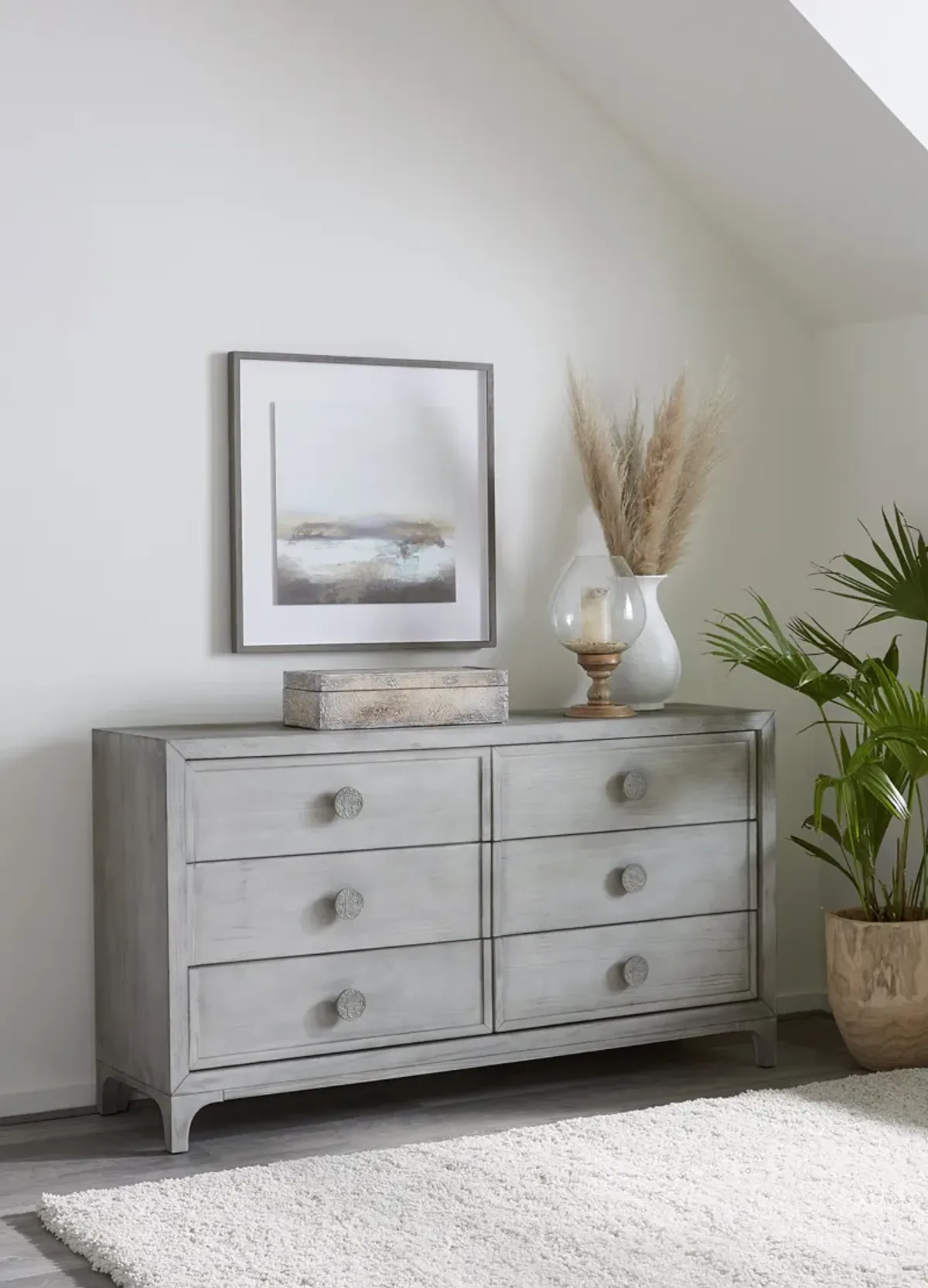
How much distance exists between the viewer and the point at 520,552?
3.78 m

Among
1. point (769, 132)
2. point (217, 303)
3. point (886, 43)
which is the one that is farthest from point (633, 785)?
point (886, 43)

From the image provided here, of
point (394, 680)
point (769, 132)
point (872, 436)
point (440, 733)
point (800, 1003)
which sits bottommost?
point (800, 1003)

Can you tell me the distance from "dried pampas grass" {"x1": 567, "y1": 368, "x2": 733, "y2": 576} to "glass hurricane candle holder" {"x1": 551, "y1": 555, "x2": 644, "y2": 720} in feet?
0.64

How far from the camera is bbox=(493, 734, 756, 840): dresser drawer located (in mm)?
3279

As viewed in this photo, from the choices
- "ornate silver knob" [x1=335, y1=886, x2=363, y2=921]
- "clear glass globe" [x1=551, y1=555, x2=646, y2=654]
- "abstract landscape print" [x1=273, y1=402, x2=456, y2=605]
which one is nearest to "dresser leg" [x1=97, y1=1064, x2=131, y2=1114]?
"ornate silver knob" [x1=335, y1=886, x2=363, y2=921]

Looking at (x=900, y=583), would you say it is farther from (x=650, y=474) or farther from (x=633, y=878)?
(x=633, y=878)

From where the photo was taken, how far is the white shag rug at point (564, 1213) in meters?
2.34

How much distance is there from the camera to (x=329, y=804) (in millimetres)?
3088

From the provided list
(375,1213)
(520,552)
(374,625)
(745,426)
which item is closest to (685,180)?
(745,426)

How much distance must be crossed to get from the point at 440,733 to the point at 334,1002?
551mm

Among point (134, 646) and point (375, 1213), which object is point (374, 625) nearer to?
point (134, 646)

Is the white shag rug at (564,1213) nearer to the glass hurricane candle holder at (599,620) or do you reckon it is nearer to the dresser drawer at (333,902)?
the dresser drawer at (333,902)

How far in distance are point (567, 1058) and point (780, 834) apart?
33.3 inches

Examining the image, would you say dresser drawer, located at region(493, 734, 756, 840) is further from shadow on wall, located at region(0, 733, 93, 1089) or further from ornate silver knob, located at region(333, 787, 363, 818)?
shadow on wall, located at region(0, 733, 93, 1089)
